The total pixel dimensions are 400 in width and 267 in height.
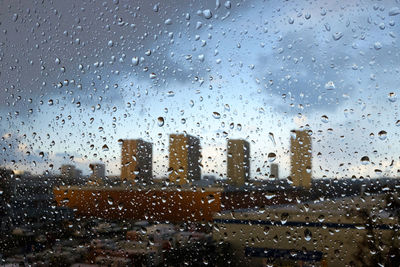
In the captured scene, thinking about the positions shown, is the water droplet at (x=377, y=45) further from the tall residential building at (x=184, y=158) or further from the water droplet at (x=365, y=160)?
the tall residential building at (x=184, y=158)

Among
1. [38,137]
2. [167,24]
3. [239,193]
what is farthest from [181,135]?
[38,137]

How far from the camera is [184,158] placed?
0.97 meters

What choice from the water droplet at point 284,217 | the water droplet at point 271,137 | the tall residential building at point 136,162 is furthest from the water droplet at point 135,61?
the water droplet at point 284,217

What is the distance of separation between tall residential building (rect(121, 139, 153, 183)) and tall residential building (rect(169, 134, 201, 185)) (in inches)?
3.3

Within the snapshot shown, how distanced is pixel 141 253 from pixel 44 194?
533 mm

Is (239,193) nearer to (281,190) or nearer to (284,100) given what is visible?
(281,190)

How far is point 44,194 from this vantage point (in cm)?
130

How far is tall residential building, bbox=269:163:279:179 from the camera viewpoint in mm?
864

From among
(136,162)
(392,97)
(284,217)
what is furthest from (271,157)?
(136,162)

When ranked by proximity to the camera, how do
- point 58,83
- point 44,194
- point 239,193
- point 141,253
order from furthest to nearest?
point 44,194
point 58,83
point 141,253
point 239,193

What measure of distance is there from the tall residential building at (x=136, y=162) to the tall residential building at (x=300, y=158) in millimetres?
432

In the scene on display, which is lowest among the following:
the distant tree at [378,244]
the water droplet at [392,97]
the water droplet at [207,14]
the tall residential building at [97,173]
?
the distant tree at [378,244]

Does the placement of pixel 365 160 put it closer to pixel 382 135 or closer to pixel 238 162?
pixel 382 135

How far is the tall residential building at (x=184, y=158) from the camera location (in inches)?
37.5
